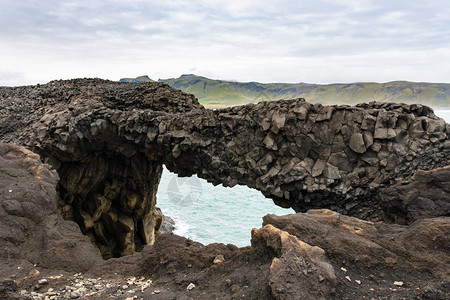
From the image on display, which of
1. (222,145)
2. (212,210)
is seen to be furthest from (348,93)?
(222,145)

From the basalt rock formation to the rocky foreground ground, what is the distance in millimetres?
58

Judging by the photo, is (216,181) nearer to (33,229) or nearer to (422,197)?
(33,229)

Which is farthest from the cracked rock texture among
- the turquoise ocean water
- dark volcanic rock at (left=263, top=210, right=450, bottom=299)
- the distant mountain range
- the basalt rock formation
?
the distant mountain range

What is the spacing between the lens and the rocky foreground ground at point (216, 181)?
553 cm

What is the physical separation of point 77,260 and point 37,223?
158 cm

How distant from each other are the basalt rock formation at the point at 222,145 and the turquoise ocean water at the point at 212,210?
18.8 metres

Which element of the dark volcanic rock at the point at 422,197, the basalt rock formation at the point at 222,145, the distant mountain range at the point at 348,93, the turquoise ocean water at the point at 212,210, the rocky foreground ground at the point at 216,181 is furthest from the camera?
the distant mountain range at the point at 348,93

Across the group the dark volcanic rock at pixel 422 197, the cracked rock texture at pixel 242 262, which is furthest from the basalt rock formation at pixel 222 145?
the cracked rock texture at pixel 242 262

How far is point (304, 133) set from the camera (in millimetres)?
12289

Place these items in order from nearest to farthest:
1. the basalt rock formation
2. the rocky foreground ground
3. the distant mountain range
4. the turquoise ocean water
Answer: the rocky foreground ground, the basalt rock formation, the turquoise ocean water, the distant mountain range

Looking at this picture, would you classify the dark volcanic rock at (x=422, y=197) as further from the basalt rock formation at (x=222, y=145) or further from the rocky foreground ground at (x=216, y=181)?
the basalt rock formation at (x=222, y=145)

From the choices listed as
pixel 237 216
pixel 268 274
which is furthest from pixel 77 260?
pixel 237 216

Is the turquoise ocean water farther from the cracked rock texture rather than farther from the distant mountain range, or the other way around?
the distant mountain range

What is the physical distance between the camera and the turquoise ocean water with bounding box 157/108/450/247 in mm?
38656
